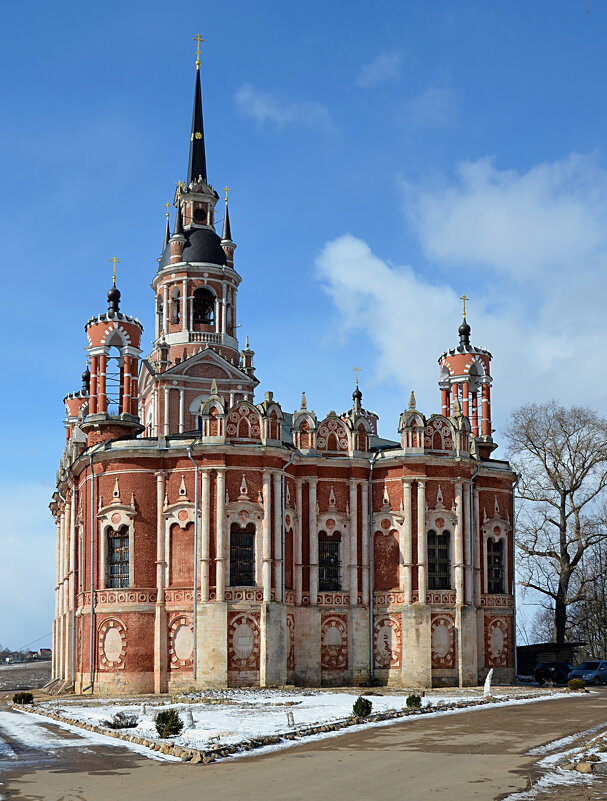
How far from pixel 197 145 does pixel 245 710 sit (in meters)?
38.0

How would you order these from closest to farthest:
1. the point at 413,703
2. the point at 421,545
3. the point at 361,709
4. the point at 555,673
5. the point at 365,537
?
the point at 361,709 < the point at 413,703 < the point at 421,545 < the point at 365,537 < the point at 555,673

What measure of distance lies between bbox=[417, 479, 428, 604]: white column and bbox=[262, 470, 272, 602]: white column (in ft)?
21.4

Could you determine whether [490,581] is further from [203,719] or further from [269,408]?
[203,719]

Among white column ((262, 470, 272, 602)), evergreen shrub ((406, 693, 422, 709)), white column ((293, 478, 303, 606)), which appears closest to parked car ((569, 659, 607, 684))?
white column ((293, 478, 303, 606))

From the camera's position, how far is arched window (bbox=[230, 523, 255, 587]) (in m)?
45.3

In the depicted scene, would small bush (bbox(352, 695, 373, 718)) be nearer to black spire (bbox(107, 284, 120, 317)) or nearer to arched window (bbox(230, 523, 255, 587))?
arched window (bbox(230, 523, 255, 587))

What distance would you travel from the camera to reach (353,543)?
4797 cm

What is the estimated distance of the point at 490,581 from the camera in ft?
166

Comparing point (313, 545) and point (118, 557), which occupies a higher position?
point (313, 545)

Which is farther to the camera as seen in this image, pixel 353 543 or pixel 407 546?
pixel 353 543

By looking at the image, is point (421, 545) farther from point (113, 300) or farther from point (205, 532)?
point (113, 300)

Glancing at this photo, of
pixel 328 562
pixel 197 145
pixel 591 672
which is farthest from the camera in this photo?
pixel 197 145

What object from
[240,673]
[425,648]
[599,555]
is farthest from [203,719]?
[599,555]

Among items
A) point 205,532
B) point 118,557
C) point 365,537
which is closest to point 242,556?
point 205,532
